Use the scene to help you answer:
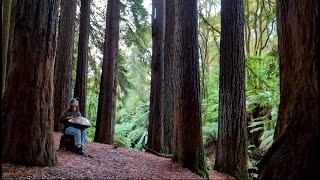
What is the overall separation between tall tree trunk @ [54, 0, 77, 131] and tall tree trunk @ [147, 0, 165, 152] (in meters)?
2.81

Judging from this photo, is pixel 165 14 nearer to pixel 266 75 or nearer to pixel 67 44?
pixel 67 44

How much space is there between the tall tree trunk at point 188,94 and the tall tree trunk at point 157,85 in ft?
10.4

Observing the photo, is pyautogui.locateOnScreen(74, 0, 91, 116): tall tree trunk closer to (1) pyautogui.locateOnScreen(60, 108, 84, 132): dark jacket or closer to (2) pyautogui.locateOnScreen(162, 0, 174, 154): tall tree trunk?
(2) pyautogui.locateOnScreen(162, 0, 174, 154): tall tree trunk

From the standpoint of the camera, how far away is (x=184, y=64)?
819 centimetres

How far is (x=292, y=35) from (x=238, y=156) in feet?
13.5

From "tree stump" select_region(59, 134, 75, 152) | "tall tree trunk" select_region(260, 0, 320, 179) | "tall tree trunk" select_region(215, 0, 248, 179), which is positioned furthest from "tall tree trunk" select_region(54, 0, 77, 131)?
"tall tree trunk" select_region(260, 0, 320, 179)

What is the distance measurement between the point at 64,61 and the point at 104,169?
642cm

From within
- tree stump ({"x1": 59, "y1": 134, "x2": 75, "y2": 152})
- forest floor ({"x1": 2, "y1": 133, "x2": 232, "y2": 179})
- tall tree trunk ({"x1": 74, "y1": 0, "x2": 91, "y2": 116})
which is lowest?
forest floor ({"x1": 2, "y1": 133, "x2": 232, "y2": 179})

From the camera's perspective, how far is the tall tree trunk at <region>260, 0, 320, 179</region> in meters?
4.73

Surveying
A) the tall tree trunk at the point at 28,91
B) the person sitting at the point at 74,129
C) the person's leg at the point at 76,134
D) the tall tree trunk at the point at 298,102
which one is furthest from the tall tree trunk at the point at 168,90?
the tall tree trunk at the point at 298,102

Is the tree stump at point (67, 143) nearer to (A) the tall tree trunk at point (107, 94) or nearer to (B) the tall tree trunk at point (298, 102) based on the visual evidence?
(A) the tall tree trunk at point (107, 94)

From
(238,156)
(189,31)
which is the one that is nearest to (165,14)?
(189,31)

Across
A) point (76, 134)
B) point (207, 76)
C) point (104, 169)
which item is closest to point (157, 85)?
point (76, 134)

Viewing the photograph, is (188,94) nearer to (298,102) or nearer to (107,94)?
(298,102)
